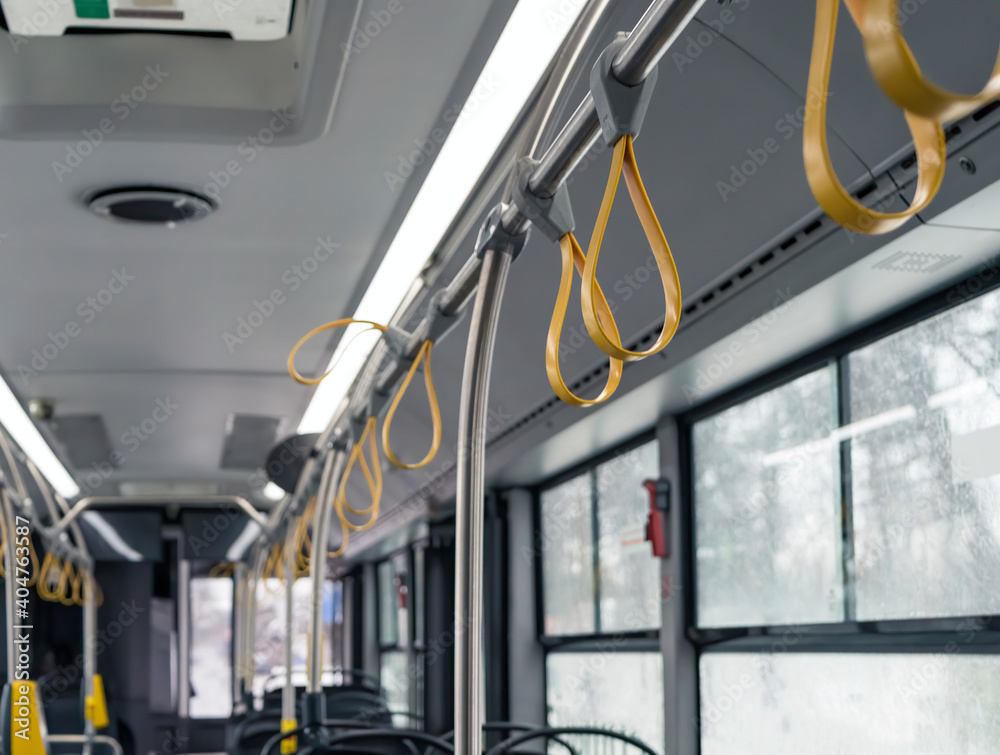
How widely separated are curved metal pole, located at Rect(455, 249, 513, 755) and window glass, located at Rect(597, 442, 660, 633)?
2.00m

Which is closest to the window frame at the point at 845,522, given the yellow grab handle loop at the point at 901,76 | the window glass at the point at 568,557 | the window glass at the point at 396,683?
the window glass at the point at 568,557

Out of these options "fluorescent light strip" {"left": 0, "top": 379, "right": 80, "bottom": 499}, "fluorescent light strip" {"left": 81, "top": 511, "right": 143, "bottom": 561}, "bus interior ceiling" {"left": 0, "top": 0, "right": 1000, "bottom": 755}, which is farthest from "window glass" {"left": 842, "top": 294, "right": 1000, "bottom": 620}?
"fluorescent light strip" {"left": 81, "top": 511, "right": 143, "bottom": 561}

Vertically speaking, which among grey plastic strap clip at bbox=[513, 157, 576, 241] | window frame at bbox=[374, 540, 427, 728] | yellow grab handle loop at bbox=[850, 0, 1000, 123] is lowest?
window frame at bbox=[374, 540, 427, 728]

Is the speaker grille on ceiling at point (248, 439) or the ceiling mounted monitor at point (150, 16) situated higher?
the ceiling mounted monitor at point (150, 16)

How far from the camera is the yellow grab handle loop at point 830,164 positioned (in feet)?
2.01

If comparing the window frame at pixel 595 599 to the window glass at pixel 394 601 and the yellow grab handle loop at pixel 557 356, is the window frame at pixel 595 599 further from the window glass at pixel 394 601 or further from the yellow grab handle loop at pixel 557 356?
the window glass at pixel 394 601

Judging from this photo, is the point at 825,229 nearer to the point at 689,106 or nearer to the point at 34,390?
the point at 689,106

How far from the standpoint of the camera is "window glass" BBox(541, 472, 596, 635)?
167 inches

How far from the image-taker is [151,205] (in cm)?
262

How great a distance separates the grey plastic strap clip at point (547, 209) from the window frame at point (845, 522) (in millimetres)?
1035

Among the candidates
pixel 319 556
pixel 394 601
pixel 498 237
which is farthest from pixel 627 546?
pixel 394 601

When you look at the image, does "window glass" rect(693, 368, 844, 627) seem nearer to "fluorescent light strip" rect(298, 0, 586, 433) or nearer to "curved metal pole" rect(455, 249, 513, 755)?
"fluorescent light strip" rect(298, 0, 586, 433)

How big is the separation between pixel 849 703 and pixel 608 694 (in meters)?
1.63

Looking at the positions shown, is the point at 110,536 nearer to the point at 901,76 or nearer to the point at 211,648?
the point at 211,648
